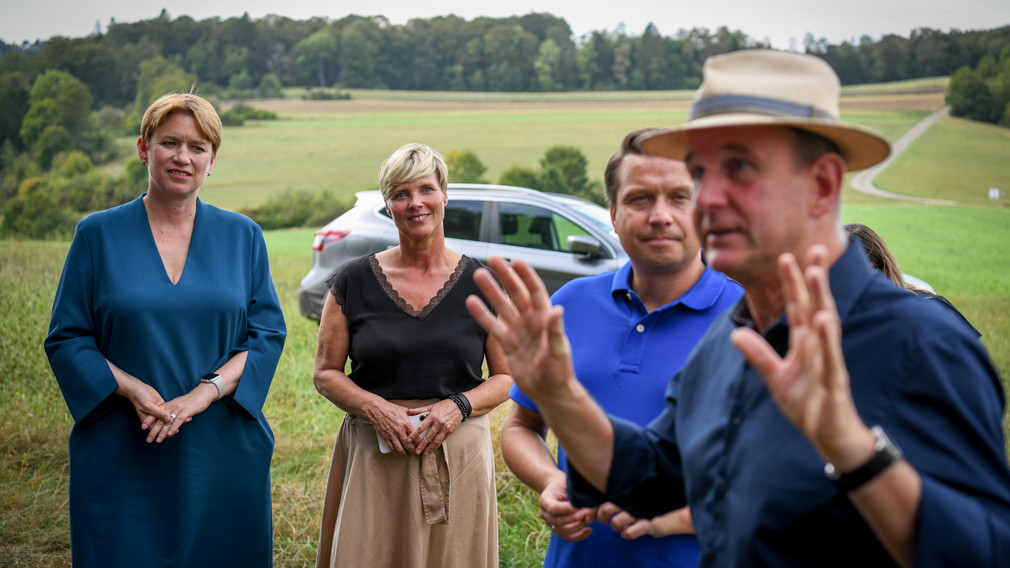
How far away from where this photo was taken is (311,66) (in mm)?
31188

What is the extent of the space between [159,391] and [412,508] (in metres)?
1.03

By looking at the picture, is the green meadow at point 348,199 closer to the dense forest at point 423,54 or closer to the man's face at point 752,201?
the dense forest at point 423,54

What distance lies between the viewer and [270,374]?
326 cm

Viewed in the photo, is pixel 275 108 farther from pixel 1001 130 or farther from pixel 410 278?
pixel 410 278

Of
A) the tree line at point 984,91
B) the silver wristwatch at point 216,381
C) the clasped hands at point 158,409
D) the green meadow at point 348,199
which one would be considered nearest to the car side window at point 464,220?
the green meadow at point 348,199

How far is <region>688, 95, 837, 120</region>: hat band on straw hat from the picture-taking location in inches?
54.1

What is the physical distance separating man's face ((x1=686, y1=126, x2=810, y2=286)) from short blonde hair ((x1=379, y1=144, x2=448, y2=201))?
1963mm

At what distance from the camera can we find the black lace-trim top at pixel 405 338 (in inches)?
121

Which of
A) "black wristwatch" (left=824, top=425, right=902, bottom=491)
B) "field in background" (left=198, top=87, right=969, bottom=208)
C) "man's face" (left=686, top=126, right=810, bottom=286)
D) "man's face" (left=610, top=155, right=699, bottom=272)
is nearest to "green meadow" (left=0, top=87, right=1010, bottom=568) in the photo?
"field in background" (left=198, top=87, right=969, bottom=208)

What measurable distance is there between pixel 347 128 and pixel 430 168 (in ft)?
92.9

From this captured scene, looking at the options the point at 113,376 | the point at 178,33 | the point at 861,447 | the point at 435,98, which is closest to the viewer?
the point at 861,447

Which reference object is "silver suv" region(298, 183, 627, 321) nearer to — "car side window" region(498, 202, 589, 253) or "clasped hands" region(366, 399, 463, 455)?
"car side window" region(498, 202, 589, 253)

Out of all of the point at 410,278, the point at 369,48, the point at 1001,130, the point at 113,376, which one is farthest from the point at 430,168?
the point at 369,48

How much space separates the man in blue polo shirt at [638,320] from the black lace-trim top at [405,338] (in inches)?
31.2
